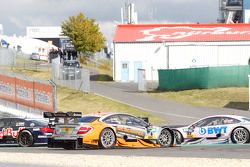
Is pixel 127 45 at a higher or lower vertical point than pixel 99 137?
higher

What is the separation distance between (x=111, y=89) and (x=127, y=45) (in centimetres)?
928

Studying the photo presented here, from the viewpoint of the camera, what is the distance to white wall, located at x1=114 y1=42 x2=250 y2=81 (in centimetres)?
5588

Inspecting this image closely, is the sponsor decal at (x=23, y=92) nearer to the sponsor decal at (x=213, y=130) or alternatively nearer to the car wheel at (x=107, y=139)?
the sponsor decal at (x=213, y=130)

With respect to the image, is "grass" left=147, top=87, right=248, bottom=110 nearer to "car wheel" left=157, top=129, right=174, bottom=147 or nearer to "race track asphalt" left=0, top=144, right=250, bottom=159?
"car wheel" left=157, top=129, right=174, bottom=147

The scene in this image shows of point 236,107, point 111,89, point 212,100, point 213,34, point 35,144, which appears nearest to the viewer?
point 35,144

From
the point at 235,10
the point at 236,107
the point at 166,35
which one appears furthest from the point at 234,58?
the point at 235,10

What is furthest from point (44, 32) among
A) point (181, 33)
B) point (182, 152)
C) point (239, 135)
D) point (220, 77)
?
point (182, 152)

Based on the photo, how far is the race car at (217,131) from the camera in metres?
21.3

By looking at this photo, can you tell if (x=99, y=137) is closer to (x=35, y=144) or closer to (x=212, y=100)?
(x=35, y=144)

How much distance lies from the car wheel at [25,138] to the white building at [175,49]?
34.5m

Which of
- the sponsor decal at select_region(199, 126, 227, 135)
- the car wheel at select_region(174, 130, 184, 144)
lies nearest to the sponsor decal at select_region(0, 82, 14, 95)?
the car wheel at select_region(174, 130, 184, 144)

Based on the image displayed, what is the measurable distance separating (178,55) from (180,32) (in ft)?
18.2

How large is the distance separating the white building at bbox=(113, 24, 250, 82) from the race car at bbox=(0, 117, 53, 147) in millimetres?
34127

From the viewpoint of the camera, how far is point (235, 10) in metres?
88.5
